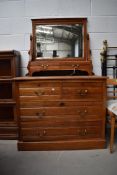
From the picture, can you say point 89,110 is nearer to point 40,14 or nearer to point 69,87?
point 69,87

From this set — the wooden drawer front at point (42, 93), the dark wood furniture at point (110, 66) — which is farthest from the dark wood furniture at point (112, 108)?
the wooden drawer front at point (42, 93)

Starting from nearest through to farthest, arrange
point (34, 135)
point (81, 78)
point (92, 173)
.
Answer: point (92, 173) < point (81, 78) < point (34, 135)

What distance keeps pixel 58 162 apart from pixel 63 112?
551 millimetres

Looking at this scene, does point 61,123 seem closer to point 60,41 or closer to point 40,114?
A: point 40,114

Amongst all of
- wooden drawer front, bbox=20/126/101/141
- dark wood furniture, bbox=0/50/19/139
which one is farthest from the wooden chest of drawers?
dark wood furniture, bbox=0/50/19/139

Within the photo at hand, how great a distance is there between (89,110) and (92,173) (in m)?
0.69

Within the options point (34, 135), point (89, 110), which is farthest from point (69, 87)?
point (34, 135)

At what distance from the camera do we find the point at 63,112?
2158 millimetres

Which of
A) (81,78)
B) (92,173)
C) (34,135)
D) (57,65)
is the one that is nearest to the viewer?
(92,173)

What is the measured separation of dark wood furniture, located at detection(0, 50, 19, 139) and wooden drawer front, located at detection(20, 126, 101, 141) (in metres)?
0.41

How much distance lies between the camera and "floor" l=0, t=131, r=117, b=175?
1784 millimetres

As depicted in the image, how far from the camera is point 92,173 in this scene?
174 cm

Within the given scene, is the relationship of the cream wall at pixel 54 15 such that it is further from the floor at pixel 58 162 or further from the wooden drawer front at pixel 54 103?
the floor at pixel 58 162

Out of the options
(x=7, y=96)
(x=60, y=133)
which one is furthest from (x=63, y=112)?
(x=7, y=96)
